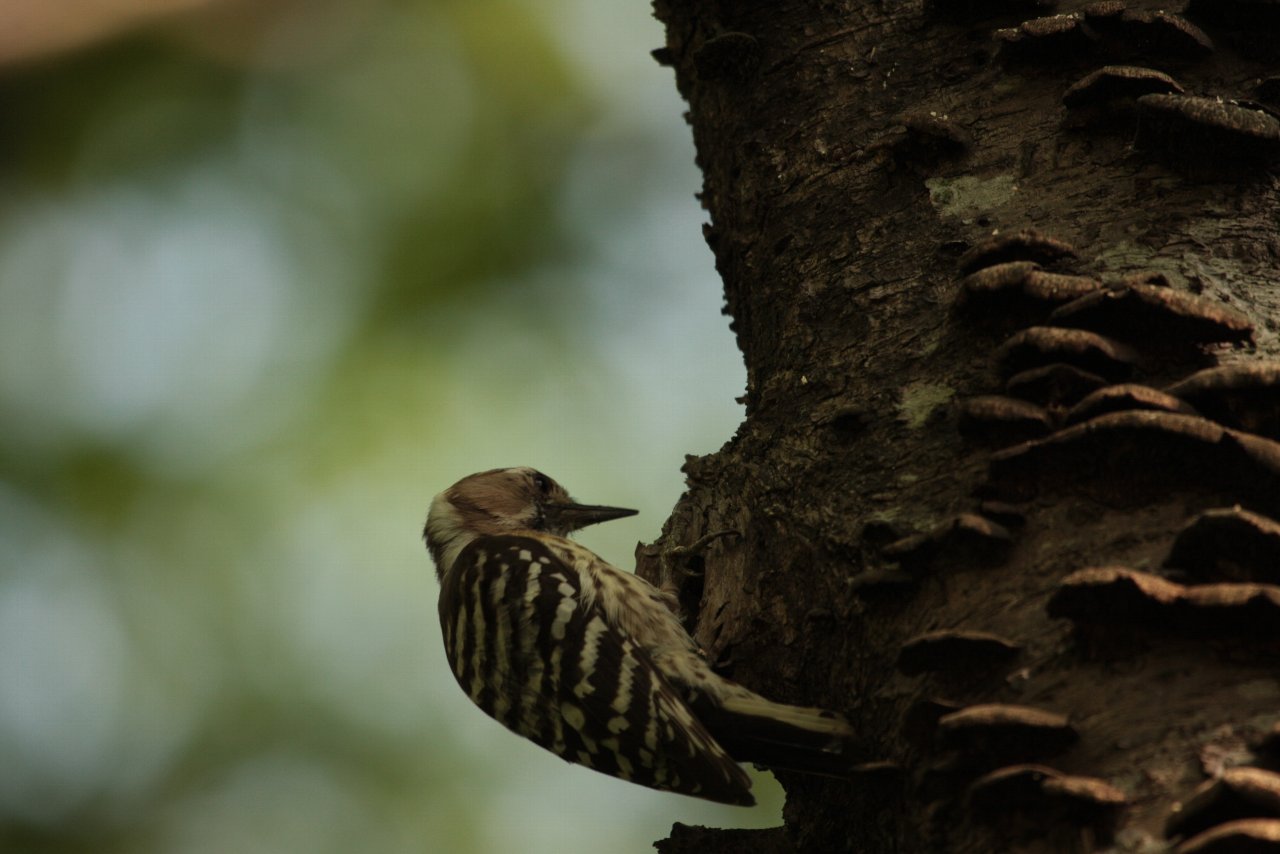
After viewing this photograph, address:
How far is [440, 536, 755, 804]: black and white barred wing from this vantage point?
322 cm

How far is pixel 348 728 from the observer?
634 centimetres

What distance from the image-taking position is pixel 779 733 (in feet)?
8.79

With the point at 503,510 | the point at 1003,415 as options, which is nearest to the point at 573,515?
the point at 503,510

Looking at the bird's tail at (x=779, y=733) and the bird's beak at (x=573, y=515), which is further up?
the bird's beak at (x=573, y=515)

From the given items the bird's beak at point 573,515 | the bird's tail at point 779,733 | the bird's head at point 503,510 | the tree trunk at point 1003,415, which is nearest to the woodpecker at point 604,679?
the bird's tail at point 779,733

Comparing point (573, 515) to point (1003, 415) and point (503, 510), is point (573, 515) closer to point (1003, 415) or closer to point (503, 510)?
point (503, 510)

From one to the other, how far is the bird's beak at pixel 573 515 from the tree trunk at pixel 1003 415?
1836 millimetres

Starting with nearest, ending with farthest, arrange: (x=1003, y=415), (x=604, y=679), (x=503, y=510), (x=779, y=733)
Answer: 1. (x=1003, y=415)
2. (x=779, y=733)
3. (x=604, y=679)
4. (x=503, y=510)

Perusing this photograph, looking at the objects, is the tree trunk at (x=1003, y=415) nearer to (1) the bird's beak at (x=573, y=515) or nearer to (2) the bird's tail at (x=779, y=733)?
(2) the bird's tail at (x=779, y=733)

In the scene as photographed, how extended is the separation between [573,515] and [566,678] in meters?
1.77

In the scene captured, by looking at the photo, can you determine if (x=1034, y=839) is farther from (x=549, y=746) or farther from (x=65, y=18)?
(x=65, y=18)

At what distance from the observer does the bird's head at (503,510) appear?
5121mm

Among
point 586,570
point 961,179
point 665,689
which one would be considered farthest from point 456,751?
point 961,179

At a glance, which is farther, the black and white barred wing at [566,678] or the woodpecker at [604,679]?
the black and white barred wing at [566,678]
